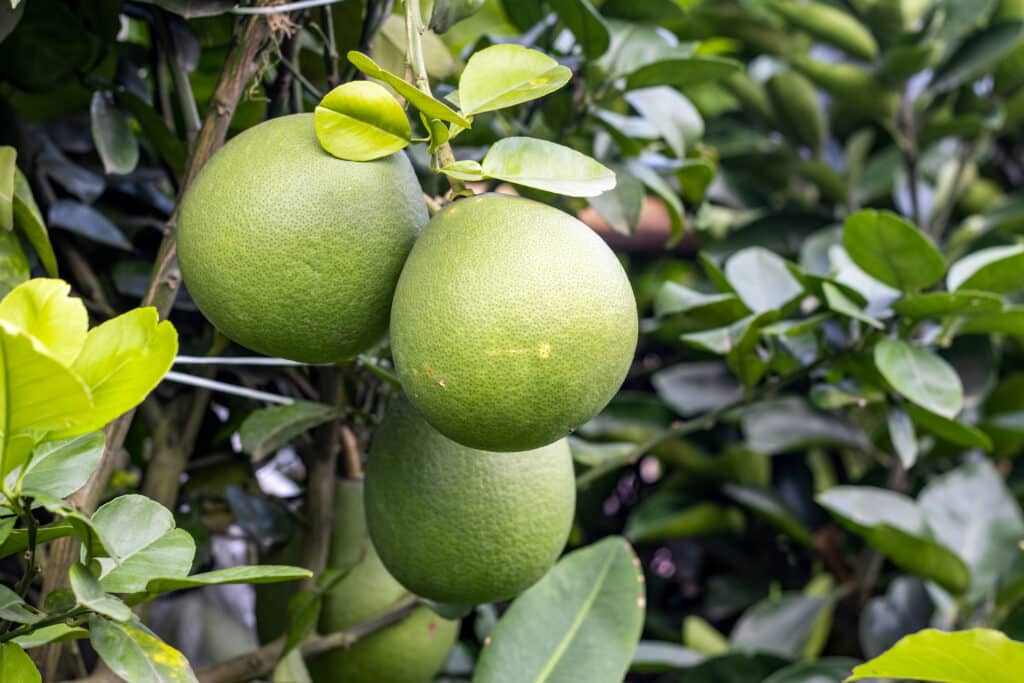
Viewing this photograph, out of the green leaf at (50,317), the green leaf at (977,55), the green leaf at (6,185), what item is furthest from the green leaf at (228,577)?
the green leaf at (977,55)

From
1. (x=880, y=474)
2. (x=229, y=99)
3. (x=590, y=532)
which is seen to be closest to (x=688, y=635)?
(x=590, y=532)

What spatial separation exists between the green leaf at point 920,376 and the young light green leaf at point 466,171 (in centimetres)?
40

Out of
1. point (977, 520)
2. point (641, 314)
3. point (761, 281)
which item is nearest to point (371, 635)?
point (761, 281)

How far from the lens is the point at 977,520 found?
3.34 feet

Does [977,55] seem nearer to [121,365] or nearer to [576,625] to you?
[576,625]

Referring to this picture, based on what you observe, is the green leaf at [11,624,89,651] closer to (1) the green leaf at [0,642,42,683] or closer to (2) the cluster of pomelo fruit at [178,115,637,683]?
(1) the green leaf at [0,642,42,683]

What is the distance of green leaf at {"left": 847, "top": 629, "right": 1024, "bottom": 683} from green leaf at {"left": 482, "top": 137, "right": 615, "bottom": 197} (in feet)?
0.85

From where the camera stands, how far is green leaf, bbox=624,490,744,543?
3.90ft

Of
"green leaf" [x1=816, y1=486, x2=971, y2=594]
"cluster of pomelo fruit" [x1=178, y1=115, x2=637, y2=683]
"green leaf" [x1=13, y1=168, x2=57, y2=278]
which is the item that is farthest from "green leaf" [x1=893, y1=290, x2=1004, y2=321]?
"green leaf" [x1=13, y1=168, x2=57, y2=278]

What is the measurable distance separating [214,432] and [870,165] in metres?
0.87

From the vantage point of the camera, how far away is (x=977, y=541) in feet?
3.28

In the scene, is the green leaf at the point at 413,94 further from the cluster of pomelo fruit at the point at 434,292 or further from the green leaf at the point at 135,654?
the green leaf at the point at 135,654

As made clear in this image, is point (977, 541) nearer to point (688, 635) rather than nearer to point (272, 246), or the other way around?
point (688, 635)

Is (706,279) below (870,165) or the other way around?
below
